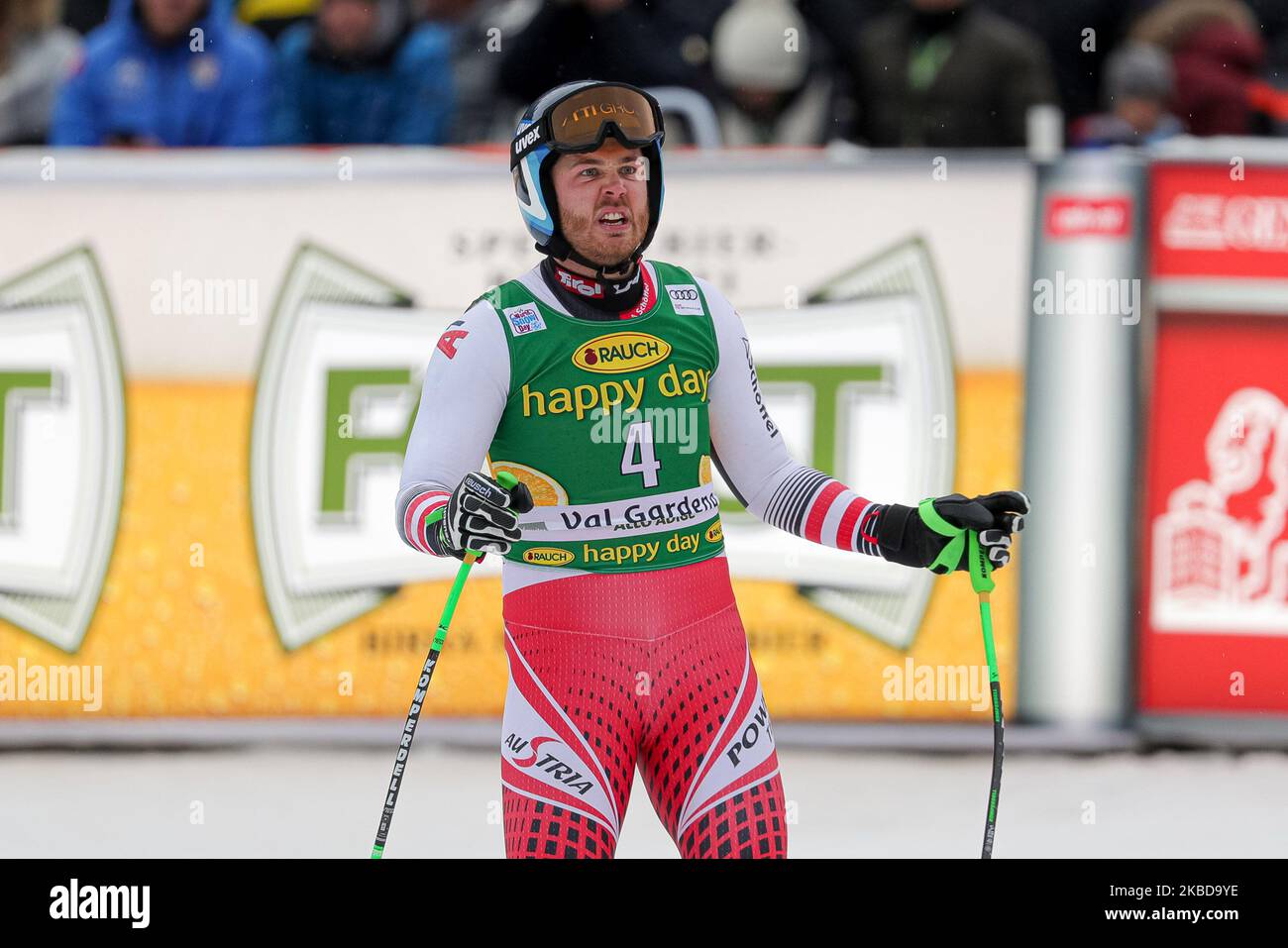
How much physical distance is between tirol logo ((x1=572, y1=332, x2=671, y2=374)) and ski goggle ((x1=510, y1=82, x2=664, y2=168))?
357 millimetres

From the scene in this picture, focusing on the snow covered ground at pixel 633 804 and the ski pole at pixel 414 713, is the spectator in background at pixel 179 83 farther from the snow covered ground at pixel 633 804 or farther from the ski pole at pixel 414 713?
the ski pole at pixel 414 713

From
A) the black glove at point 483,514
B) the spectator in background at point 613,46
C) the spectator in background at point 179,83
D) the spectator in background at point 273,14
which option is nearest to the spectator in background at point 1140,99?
the spectator in background at point 613,46

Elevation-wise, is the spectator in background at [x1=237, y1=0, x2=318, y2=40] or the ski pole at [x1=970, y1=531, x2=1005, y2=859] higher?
the spectator in background at [x1=237, y1=0, x2=318, y2=40]

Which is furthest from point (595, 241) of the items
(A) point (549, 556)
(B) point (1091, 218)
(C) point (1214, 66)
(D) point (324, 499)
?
(C) point (1214, 66)

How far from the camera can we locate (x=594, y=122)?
3.60 m

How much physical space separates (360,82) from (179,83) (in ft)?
2.06

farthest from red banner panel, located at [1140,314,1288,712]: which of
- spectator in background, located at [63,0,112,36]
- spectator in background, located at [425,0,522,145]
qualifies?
spectator in background, located at [63,0,112,36]

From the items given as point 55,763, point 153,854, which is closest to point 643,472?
point 153,854

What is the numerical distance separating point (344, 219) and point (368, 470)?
33.6 inches

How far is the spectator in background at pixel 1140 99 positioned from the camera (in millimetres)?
6852

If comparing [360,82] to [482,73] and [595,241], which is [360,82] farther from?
[595,241]

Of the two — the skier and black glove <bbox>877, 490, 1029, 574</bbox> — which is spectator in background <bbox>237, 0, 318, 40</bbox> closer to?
the skier

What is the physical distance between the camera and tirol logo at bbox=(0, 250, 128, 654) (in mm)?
6453

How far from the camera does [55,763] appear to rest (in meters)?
6.39
